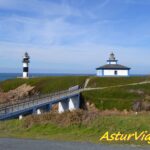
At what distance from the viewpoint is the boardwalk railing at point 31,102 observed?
124ft

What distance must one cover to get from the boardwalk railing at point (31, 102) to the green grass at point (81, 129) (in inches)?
651

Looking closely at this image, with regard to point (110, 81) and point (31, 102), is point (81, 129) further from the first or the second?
point (110, 81)

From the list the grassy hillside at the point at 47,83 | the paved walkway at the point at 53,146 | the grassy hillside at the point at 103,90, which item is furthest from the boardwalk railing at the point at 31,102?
the paved walkway at the point at 53,146

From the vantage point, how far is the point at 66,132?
19.3 metres

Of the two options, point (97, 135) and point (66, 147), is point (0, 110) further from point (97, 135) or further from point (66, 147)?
point (66, 147)

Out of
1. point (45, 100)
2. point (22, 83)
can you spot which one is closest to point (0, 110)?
point (45, 100)

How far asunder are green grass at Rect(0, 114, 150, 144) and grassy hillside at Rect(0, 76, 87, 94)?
162 ft

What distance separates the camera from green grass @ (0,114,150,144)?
1817cm

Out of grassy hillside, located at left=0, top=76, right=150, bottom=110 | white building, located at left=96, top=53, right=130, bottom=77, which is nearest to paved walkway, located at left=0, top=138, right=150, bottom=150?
grassy hillside, located at left=0, top=76, right=150, bottom=110

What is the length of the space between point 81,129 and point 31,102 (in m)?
25.9

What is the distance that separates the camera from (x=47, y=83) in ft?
245

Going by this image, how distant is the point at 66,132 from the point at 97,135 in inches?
77.7

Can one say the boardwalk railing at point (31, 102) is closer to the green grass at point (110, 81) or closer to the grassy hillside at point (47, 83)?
the green grass at point (110, 81)

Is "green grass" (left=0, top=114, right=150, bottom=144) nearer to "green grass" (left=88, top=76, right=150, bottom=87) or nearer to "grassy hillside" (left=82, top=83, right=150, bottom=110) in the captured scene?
"grassy hillside" (left=82, top=83, right=150, bottom=110)
